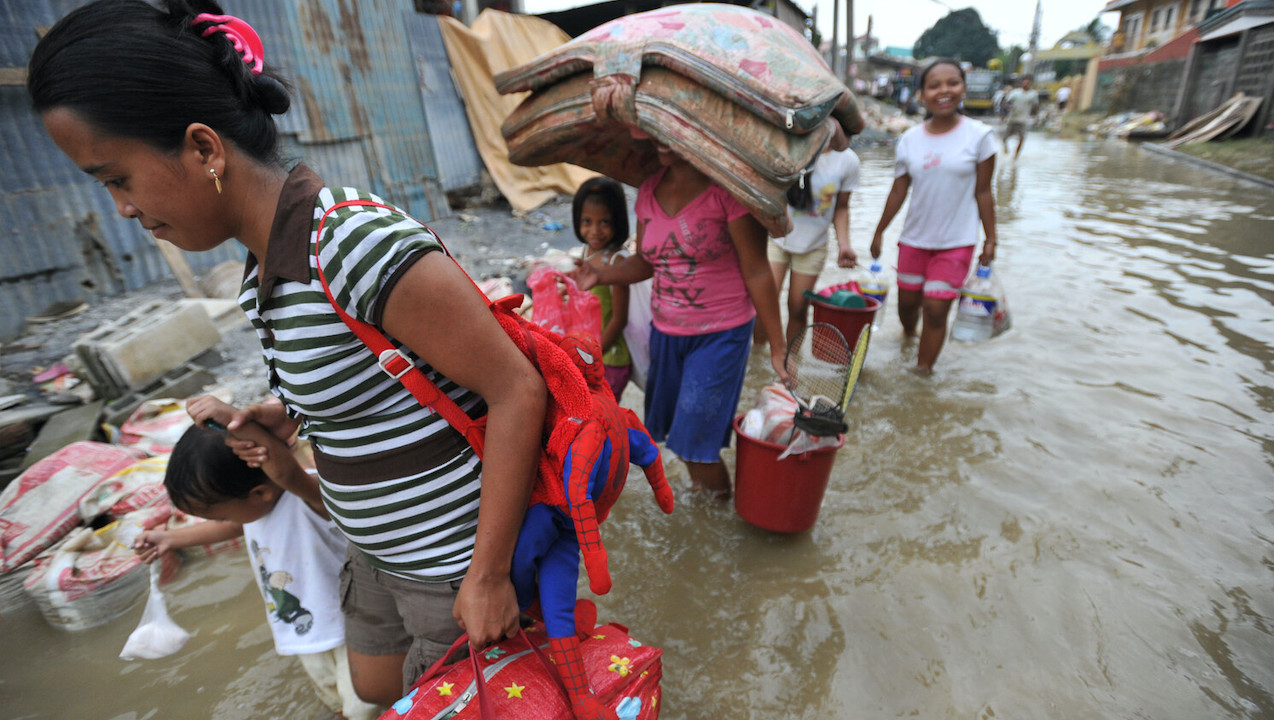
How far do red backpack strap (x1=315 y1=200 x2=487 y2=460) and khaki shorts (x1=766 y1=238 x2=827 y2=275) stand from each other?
3.39 m

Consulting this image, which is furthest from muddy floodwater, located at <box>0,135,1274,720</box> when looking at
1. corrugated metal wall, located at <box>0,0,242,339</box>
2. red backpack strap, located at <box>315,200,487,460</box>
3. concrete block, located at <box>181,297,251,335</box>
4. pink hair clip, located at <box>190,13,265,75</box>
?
corrugated metal wall, located at <box>0,0,242,339</box>

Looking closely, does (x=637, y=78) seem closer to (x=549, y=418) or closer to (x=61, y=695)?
(x=549, y=418)

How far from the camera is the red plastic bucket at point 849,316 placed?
3660 millimetres

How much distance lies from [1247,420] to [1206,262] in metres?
3.84

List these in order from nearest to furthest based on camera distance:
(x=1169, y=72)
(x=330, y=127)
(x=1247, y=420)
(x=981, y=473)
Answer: (x=981, y=473) → (x=1247, y=420) → (x=330, y=127) → (x=1169, y=72)

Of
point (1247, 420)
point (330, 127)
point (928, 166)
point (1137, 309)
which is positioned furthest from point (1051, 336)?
point (330, 127)

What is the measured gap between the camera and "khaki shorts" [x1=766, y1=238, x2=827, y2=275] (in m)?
4.25

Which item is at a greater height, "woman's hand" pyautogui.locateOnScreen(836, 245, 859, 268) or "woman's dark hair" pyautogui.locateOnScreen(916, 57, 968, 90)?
"woman's dark hair" pyautogui.locateOnScreen(916, 57, 968, 90)

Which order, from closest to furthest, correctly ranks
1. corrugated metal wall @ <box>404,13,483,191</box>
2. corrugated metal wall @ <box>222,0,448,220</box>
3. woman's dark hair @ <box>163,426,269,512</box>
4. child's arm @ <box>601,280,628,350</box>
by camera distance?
woman's dark hair @ <box>163,426,269,512</box>, child's arm @ <box>601,280,628,350</box>, corrugated metal wall @ <box>222,0,448,220</box>, corrugated metal wall @ <box>404,13,483,191</box>

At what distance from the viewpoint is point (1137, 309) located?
5.06 m

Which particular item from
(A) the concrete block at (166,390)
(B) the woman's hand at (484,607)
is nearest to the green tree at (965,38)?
(A) the concrete block at (166,390)

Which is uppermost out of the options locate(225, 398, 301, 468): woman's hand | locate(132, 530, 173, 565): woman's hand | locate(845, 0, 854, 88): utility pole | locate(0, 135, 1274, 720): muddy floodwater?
locate(845, 0, 854, 88): utility pole

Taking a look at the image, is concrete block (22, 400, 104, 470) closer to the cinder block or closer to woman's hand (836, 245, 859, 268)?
the cinder block

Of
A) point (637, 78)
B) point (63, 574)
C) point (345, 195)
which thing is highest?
point (637, 78)
